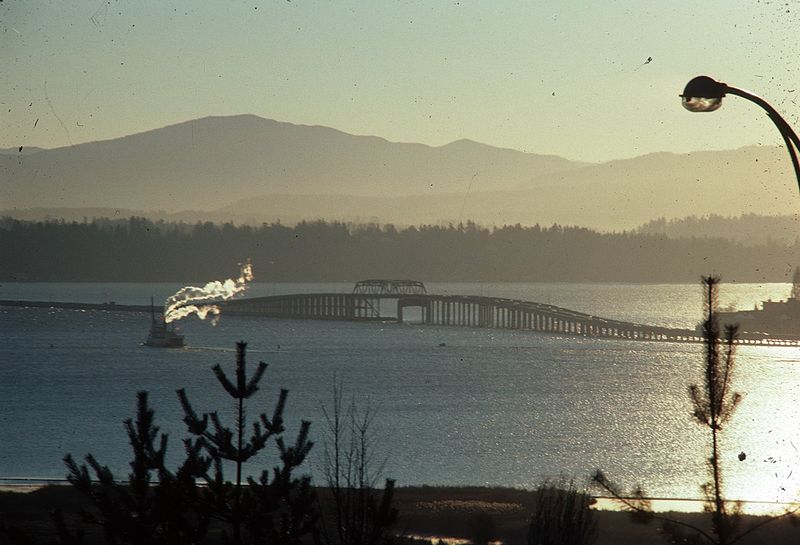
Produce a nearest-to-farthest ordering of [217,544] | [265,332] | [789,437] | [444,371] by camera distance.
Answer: [217,544] → [789,437] → [444,371] → [265,332]

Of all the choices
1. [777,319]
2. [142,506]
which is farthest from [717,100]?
[777,319]

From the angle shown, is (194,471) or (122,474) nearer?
(194,471)

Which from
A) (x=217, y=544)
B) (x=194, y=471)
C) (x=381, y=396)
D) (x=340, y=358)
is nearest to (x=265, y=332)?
(x=340, y=358)

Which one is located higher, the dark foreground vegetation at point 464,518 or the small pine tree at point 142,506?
the small pine tree at point 142,506

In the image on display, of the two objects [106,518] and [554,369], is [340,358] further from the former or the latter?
[106,518]

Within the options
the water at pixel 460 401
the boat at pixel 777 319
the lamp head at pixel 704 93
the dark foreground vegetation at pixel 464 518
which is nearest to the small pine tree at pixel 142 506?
the lamp head at pixel 704 93

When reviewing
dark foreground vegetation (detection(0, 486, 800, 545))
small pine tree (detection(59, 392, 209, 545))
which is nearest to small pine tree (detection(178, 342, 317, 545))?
small pine tree (detection(59, 392, 209, 545))

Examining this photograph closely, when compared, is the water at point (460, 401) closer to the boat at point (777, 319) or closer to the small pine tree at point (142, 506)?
the boat at point (777, 319)
